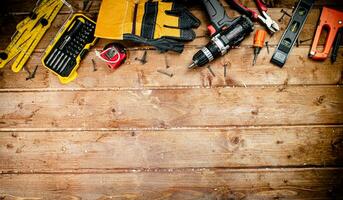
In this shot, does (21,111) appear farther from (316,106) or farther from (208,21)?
(316,106)

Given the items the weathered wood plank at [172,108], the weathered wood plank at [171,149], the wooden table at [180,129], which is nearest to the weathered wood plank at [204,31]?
the wooden table at [180,129]

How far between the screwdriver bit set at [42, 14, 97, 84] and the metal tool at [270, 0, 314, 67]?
915mm

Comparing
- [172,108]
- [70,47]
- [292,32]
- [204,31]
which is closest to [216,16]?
[204,31]

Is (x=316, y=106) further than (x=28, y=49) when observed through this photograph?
No

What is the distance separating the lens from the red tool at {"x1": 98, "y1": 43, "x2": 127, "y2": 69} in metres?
1.64

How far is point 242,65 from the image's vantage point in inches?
65.4

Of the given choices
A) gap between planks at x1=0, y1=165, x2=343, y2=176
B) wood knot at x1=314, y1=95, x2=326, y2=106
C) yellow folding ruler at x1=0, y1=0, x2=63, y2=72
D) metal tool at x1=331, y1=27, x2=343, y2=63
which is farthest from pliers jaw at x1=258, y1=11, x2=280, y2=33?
yellow folding ruler at x1=0, y1=0, x2=63, y2=72

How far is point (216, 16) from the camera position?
5.40 feet

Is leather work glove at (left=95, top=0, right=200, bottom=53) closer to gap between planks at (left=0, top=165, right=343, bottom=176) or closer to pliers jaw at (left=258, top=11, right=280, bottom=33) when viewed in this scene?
pliers jaw at (left=258, top=11, right=280, bottom=33)

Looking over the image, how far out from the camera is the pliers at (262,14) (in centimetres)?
164

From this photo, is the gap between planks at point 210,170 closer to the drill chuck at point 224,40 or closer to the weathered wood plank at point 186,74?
the weathered wood plank at point 186,74

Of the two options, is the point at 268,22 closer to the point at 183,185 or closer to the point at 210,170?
the point at 210,170

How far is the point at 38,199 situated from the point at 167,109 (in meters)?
0.78

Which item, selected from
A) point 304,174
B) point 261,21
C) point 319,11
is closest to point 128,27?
point 261,21
